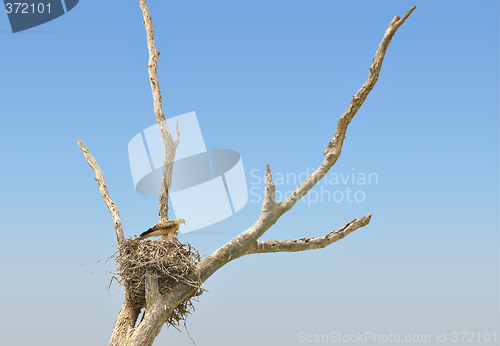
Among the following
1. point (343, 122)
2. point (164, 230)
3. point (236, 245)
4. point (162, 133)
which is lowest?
point (236, 245)

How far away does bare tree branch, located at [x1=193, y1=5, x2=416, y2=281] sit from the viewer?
661cm

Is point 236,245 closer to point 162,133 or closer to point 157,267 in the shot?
point 157,267

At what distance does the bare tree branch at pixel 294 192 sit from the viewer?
6.61m

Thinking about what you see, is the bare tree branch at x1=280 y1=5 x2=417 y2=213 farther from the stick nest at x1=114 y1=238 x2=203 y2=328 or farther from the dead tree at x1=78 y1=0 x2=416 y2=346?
the stick nest at x1=114 y1=238 x2=203 y2=328

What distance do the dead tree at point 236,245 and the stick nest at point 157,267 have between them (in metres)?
0.03

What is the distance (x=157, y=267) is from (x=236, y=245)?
114cm

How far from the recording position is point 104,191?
296 inches

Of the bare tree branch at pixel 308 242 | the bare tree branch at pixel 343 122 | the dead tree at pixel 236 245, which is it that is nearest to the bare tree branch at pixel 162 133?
the dead tree at pixel 236 245

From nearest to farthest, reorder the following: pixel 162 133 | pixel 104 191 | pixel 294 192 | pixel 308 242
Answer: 1. pixel 294 192
2. pixel 308 242
3. pixel 104 191
4. pixel 162 133

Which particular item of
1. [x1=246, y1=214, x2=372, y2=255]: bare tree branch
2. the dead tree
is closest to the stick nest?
the dead tree

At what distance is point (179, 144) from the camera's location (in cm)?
809

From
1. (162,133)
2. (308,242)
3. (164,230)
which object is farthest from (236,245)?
(162,133)

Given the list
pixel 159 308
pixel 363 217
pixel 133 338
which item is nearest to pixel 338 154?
pixel 363 217

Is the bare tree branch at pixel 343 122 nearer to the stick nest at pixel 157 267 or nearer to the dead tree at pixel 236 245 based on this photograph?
the dead tree at pixel 236 245
